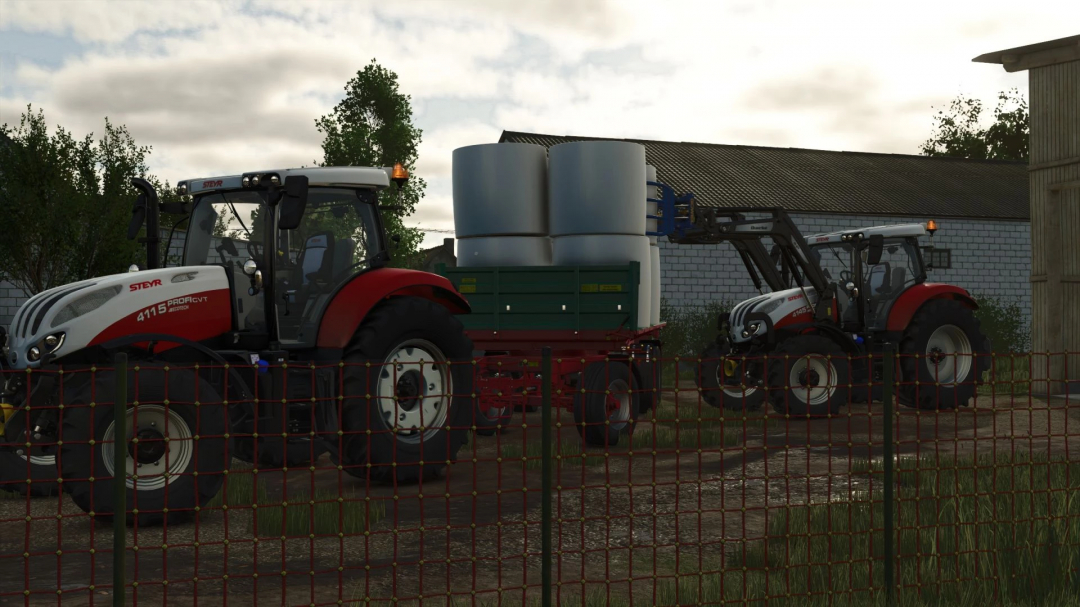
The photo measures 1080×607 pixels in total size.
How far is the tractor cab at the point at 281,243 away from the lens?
8.00 metres

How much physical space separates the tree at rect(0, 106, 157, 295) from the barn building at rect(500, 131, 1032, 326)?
9854 millimetres

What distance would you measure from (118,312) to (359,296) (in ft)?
5.58

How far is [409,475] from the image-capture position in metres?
8.48

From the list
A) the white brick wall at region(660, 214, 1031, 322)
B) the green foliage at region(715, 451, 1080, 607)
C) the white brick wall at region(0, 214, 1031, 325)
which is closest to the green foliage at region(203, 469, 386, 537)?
the green foliage at region(715, 451, 1080, 607)

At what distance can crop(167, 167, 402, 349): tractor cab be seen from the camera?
8.00 m

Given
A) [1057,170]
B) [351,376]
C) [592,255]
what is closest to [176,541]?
[351,376]

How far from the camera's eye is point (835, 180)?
28.4 m

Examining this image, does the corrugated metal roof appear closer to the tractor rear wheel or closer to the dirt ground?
the dirt ground

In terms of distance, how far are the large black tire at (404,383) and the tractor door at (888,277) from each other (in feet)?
22.0

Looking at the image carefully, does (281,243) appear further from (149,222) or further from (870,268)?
(870,268)

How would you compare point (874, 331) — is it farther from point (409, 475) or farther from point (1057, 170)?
point (409, 475)

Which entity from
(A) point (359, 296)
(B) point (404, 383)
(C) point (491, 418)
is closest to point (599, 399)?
(C) point (491, 418)

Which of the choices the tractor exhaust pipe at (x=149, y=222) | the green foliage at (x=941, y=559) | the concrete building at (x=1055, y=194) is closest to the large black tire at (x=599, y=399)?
the green foliage at (x=941, y=559)

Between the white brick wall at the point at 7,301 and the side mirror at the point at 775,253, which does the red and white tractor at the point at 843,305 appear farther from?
the white brick wall at the point at 7,301
